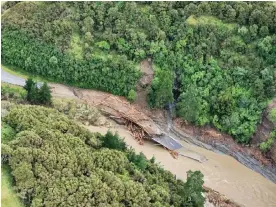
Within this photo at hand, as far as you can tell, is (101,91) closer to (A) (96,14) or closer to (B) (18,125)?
(A) (96,14)

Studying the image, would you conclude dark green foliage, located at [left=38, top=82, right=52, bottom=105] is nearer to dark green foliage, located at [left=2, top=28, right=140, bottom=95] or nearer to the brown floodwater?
the brown floodwater

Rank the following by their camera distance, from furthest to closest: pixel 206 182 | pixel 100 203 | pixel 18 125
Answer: pixel 206 182 < pixel 18 125 < pixel 100 203

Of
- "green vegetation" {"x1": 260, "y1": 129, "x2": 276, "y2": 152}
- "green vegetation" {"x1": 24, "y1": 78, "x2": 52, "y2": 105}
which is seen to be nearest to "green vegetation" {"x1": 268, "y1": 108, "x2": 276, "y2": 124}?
"green vegetation" {"x1": 260, "y1": 129, "x2": 276, "y2": 152}

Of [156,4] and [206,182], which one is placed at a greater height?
[156,4]

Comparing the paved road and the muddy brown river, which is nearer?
the muddy brown river

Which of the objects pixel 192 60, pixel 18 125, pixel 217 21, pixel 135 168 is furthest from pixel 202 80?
pixel 18 125

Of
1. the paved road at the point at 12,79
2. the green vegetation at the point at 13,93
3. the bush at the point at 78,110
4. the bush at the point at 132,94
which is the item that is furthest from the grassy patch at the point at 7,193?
the bush at the point at 132,94
